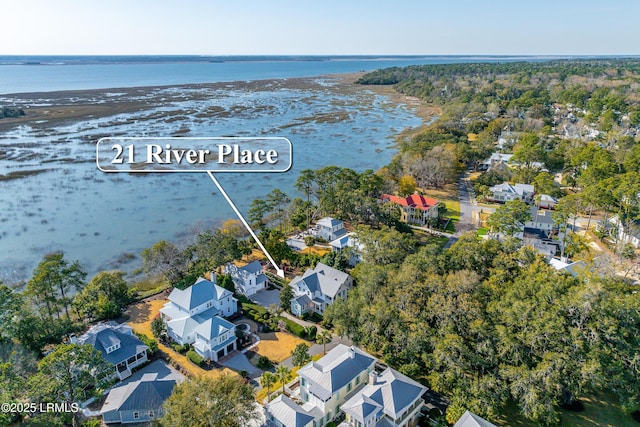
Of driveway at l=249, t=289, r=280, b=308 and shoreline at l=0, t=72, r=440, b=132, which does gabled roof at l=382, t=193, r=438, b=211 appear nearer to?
driveway at l=249, t=289, r=280, b=308

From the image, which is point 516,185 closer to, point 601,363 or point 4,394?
point 601,363

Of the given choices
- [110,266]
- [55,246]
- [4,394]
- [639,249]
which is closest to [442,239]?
[639,249]

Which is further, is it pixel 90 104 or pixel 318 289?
pixel 90 104

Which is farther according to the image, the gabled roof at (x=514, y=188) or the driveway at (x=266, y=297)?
the gabled roof at (x=514, y=188)

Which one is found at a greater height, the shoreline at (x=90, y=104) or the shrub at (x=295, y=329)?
the shoreline at (x=90, y=104)

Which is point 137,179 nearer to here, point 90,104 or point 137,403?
point 137,403

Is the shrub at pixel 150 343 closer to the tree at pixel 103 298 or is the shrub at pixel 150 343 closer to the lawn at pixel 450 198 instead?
the tree at pixel 103 298

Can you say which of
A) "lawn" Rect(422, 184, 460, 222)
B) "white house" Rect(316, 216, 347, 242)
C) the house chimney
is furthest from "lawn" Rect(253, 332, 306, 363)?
"lawn" Rect(422, 184, 460, 222)

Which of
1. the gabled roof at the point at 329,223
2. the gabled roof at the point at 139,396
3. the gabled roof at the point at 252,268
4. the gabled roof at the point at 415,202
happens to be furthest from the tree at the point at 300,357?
the gabled roof at the point at 415,202

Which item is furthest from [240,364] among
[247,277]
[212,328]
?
[247,277]
